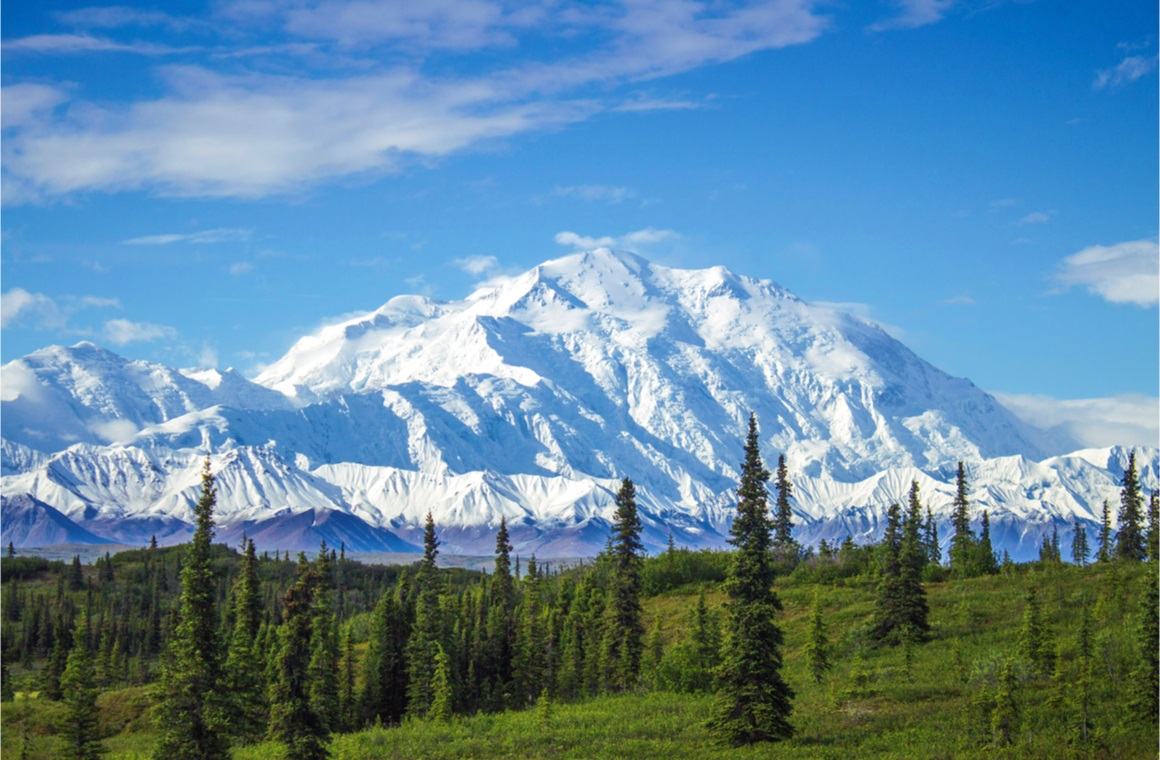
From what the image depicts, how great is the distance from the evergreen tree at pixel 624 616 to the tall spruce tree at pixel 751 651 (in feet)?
97.0

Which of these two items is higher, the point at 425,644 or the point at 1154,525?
the point at 1154,525

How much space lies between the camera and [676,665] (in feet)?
265

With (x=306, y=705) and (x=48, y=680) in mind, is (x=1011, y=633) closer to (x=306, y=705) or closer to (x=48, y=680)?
(x=306, y=705)

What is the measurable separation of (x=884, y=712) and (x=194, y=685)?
33.2 meters

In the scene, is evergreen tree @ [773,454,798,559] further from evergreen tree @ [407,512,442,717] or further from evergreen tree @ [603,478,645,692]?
evergreen tree @ [407,512,442,717]

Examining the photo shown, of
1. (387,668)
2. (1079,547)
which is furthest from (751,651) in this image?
(1079,547)

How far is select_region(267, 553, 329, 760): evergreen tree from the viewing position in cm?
5916

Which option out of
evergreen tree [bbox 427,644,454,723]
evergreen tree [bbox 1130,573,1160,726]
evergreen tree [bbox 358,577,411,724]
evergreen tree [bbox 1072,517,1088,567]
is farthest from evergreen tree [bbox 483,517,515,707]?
evergreen tree [bbox 1072,517,1088,567]

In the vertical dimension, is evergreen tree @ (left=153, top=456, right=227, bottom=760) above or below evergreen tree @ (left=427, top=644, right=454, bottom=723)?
above

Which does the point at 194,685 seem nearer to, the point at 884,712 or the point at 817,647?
the point at 884,712

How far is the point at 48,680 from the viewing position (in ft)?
414

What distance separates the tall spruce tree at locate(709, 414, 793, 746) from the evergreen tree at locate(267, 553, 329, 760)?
67.4 ft

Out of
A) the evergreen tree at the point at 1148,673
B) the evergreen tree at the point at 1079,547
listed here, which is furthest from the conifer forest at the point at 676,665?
the evergreen tree at the point at 1079,547

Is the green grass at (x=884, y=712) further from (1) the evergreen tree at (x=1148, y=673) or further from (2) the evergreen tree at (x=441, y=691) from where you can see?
(2) the evergreen tree at (x=441, y=691)
